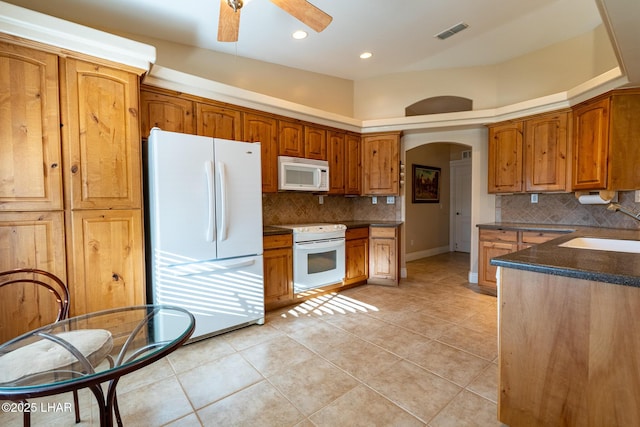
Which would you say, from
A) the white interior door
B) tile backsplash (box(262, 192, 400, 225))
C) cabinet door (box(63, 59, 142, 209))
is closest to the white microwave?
tile backsplash (box(262, 192, 400, 225))

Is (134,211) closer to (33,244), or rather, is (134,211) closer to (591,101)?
(33,244)

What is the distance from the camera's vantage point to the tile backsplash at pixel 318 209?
3.88 metres

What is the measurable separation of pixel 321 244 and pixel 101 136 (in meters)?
2.37

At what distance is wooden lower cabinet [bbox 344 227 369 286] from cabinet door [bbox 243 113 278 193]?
1.26 m

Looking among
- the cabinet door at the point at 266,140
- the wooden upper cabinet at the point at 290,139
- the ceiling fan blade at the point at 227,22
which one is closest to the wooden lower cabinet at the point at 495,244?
the wooden upper cabinet at the point at 290,139

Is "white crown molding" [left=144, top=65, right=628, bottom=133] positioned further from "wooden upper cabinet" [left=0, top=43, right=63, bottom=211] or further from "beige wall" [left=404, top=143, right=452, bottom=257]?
"beige wall" [left=404, top=143, right=452, bottom=257]

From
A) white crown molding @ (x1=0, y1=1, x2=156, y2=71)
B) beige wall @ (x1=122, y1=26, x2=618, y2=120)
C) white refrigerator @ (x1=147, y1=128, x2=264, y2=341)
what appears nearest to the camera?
white crown molding @ (x1=0, y1=1, x2=156, y2=71)

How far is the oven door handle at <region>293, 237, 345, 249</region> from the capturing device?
336 cm

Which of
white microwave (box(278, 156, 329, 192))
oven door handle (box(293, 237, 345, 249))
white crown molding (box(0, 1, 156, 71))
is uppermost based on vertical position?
white crown molding (box(0, 1, 156, 71))

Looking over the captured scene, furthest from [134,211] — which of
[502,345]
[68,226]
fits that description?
[502,345]

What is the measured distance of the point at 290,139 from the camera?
3684mm

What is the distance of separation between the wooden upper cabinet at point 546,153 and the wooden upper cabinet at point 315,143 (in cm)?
258

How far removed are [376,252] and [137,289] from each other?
9.72 feet

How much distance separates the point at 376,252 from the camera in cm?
418
